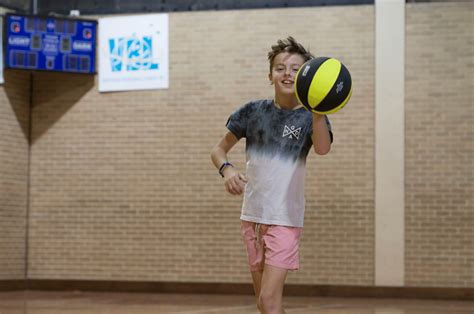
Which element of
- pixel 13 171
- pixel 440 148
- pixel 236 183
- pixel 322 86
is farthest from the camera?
pixel 13 171

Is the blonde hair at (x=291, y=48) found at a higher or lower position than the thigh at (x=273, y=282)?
higher

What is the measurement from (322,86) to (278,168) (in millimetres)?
609

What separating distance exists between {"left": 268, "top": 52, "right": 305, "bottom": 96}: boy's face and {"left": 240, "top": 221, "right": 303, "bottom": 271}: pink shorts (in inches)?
30.7

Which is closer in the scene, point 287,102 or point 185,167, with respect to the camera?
point 287,102

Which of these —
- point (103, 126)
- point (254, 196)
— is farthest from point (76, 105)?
point (254, 196)

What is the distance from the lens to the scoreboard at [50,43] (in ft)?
38.5

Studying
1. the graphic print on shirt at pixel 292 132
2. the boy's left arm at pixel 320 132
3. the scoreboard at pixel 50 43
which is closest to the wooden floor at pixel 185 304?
the scoreboard at pixel 50 43

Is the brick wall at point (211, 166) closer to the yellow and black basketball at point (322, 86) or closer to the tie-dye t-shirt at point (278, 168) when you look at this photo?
the tie-dye t-shirt at point (278, 168)

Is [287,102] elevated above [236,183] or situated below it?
above

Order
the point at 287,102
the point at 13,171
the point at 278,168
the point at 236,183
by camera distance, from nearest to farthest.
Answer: the point at 236,183
the point at 278,168
the point at 287,102
the point at 13,171

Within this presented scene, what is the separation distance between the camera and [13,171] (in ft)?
39.8

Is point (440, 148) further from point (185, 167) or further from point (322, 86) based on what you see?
point (322, 86)

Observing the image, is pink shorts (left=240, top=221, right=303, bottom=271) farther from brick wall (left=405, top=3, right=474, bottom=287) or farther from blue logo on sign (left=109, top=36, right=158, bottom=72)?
blue logo on sign (left=109, top=36, right=158, bottom=72)

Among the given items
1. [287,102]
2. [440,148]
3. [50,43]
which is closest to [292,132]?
[287,102]
